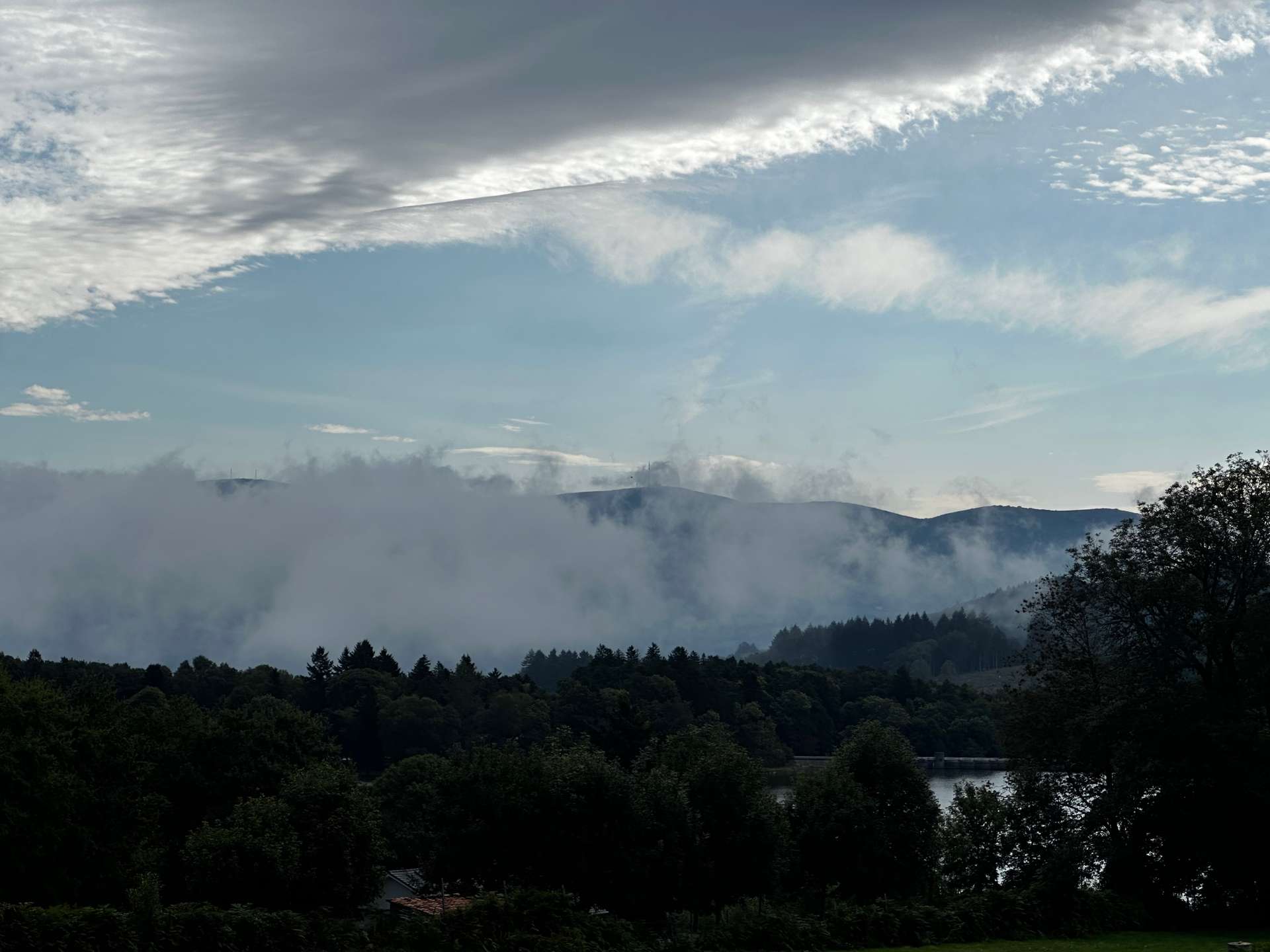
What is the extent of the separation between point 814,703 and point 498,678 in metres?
46.5

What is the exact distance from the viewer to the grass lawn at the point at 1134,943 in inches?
1198

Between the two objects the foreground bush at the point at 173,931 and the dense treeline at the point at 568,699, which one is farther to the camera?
the dense treeline at the point at 568,699

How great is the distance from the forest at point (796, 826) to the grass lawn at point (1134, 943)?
107 cm

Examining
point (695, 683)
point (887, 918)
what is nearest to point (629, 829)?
point (887, 918)

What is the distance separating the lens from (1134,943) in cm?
3183

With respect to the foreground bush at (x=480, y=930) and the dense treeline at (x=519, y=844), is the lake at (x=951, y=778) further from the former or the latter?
the foreground bush at (x=480, y=930)

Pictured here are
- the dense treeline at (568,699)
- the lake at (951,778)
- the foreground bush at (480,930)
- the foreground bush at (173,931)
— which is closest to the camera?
the foreground bush at (173,931)

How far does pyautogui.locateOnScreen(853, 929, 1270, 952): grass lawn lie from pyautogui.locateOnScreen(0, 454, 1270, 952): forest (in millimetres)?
1072

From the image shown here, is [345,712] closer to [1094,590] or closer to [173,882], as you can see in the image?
[173,882]

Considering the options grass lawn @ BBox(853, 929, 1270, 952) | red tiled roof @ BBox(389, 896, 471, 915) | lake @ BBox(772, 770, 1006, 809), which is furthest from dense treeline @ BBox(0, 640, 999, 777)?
grass lawn @ BBox(853, 929, 1270, 952)

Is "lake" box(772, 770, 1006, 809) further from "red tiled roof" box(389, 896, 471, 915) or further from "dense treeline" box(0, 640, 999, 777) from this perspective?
"red tiled roof" box(389, 896, 471, 915)

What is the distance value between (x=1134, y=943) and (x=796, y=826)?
50.8 ft

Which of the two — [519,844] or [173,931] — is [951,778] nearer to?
[519,844]

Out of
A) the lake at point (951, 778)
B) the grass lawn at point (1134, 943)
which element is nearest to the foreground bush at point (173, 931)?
the grass lawn at point (1134, 943)
